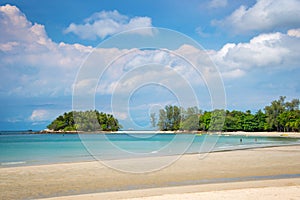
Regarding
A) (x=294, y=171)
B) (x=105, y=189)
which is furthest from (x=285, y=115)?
(x=105, y=189)

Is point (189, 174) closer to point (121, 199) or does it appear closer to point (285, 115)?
point (121, 199)

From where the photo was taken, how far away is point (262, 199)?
989 centimetres

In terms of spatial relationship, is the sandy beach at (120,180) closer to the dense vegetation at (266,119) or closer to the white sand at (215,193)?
the white sand at (215,193)

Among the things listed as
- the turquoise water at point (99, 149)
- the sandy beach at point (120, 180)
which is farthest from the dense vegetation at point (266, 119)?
the sandy beach at point (120, 180)

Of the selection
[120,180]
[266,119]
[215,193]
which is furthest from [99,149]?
[266,119]

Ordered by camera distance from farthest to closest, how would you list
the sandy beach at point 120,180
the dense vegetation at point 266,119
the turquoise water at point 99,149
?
the dense vegetation at point 266,119, the turquoise water at point 99,149, the sandy beach at point 120,180

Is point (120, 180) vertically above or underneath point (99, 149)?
underneath

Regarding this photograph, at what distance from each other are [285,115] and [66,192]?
111588 mm

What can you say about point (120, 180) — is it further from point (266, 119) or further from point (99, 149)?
point (266, 119)

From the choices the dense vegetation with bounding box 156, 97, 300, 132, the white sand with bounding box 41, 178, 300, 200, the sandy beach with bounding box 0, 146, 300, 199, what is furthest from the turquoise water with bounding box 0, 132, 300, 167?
the dense vegetation with bounding box 156, 97, 300, 132

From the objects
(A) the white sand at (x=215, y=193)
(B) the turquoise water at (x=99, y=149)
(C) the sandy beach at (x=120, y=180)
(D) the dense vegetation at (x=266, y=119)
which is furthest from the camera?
(D) the dense vegetation at (x=266, y=119)

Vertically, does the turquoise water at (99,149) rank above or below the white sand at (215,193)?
above

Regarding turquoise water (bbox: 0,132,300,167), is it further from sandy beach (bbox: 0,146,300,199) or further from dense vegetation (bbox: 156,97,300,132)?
dense vegetation (bbox: 156,97,300,132)

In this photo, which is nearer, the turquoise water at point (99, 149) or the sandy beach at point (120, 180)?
the sandy beach at point (120, 180)
